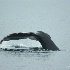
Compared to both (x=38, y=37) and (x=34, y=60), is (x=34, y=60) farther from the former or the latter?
(x=38, y=37)

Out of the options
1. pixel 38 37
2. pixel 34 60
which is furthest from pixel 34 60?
pixel 38 37

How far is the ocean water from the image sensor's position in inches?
1267

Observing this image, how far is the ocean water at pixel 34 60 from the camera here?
106 feet

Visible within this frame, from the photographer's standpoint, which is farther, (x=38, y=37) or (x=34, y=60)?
(x=38, y=37)

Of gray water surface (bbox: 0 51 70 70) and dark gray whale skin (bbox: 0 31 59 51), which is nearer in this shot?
gray water surface (bbox: 0 51 70 70)

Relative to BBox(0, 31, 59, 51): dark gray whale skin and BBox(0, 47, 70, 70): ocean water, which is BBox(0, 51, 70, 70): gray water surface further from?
BBox(0, 31, 59, 51): dark gray whale skin

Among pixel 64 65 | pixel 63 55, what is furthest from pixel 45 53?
pixel 64 65

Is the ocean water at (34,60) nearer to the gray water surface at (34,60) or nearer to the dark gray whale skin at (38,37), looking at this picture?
the gray water surface at (34,60)

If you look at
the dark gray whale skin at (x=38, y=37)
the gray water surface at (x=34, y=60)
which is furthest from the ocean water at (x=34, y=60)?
the dark gray whale skin at (x=38, y=37)

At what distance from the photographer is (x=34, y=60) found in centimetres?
3619

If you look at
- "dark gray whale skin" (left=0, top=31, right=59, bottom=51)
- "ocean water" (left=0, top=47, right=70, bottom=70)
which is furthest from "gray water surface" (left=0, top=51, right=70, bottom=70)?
"dark gray whale skin" (left=0, top=31, right=59, bottom=51)

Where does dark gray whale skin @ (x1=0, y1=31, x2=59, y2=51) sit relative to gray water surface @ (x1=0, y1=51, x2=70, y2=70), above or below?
above

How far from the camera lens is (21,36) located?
40.4 metres

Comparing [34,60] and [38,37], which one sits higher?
[38,37]
